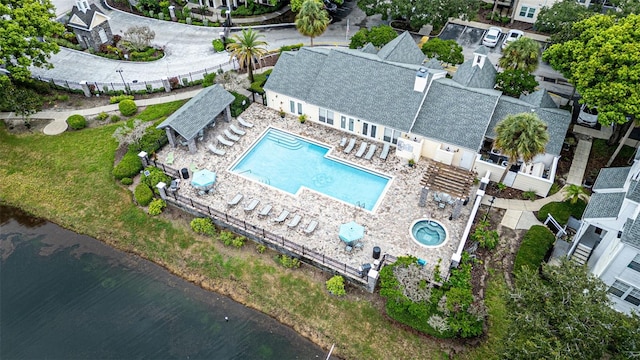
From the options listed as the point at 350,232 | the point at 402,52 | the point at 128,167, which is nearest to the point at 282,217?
the point at 350,232

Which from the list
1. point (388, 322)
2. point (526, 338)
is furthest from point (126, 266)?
point (526, 338)

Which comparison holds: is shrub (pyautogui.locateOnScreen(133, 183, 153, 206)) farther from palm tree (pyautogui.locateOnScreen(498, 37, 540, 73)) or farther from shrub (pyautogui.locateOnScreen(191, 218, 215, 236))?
palm tree (pyautogui.locateOnScreen(498, 37, 540, 73))

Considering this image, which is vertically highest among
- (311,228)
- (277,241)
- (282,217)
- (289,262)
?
(282,217)

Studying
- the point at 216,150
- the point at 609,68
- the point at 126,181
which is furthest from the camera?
the point at 216,150

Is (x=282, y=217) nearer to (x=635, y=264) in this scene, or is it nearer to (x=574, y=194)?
(x=574, y=194)

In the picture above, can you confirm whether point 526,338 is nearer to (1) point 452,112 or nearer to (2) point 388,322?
(2) point 388,322

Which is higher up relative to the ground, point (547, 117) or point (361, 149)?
point (547, 117)
